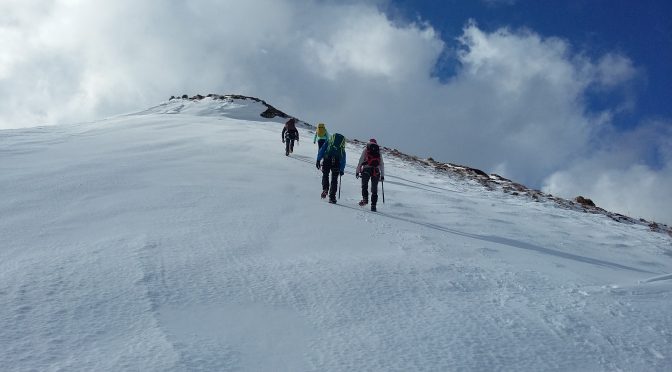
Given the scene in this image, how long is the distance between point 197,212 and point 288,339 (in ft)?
15.6

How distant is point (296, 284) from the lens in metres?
5.60

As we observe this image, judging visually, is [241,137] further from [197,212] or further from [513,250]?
[513,250]

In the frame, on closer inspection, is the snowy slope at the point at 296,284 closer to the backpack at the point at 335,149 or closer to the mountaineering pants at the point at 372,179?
the mountaineering pants at the point at 372,179

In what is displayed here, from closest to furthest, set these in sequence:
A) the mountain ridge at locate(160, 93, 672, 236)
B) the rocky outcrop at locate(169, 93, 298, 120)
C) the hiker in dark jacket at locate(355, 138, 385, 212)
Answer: the hiker in dark jacket at locate(355, 138, 385, 212) → the mountain ridge at locate(160, 93, 672, 236) → the rocky outcrop at locate(169, 93, 298, 120)

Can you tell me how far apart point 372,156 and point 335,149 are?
2.67ft

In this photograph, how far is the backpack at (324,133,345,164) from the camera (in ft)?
36.8

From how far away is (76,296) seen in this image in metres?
4.76

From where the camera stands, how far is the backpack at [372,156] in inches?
433

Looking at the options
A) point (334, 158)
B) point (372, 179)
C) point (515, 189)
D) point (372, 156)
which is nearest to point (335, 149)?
point (334, 158)

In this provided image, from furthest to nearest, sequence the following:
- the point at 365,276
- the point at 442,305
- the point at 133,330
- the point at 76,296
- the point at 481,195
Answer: the point at 481,195 → the point at 365,276 → the point at 442,305 → the point at 76,296 → the point at 133,330

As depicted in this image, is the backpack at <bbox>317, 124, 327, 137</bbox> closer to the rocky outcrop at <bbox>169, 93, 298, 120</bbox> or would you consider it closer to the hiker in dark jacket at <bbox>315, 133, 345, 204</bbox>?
the hiker in dark jacket at <bbox>315, 133, 345, 204</bbox>

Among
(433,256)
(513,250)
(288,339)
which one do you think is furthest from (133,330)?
(513,250)

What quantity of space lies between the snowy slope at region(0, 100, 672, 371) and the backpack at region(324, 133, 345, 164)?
101cm

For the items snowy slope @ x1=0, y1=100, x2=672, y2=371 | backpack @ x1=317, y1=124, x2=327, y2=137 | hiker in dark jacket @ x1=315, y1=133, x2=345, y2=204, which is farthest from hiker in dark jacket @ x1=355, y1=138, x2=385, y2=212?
backpack @ x1=317, y1=124, x2=327, y2=137
